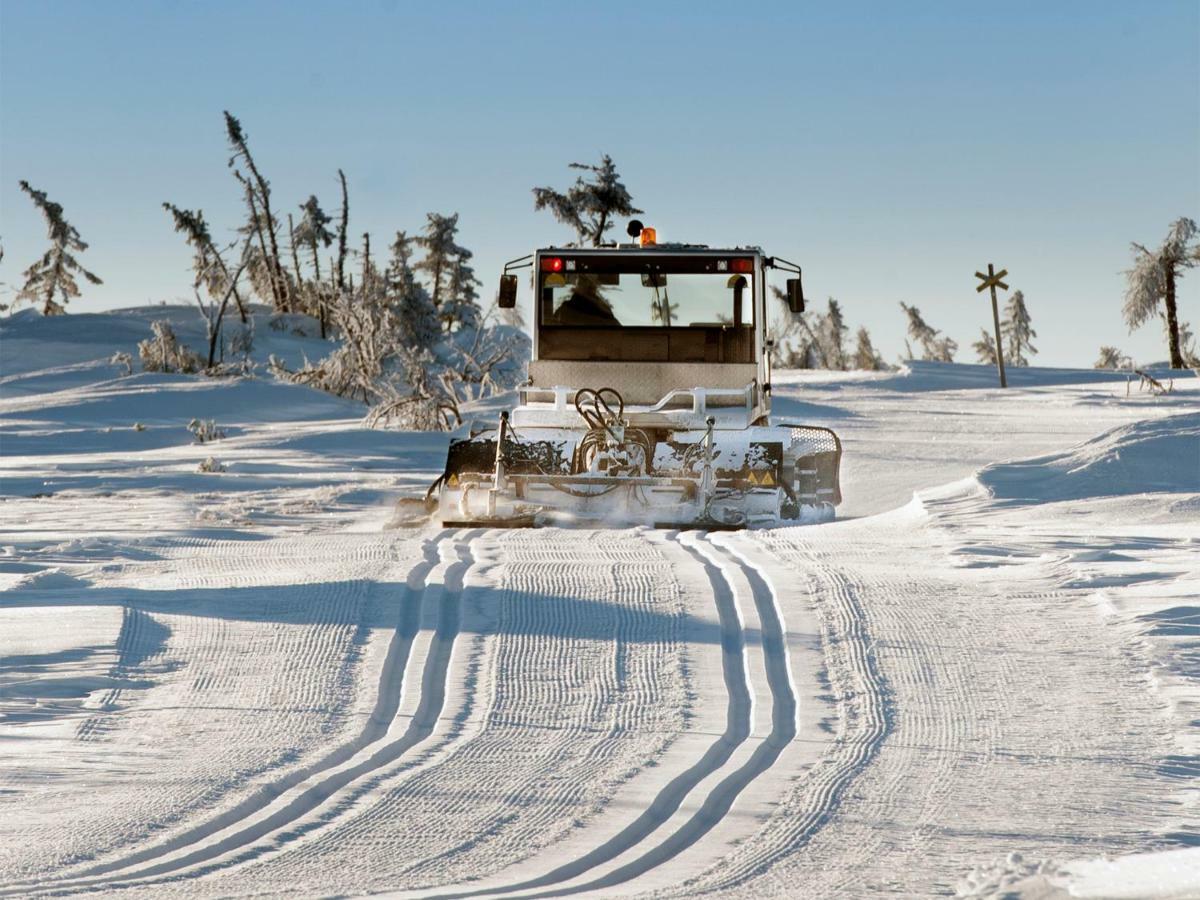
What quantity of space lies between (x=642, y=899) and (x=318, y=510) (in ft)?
33.4

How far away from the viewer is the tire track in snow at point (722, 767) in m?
4.34

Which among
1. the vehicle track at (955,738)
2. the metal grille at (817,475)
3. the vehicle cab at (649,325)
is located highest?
the vehicle cab at (649,325)

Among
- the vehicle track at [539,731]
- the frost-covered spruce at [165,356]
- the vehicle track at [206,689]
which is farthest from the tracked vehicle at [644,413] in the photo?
the frost-covered spruce at [165,356]

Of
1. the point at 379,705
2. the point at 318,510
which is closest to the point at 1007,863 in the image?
the point at 379,705

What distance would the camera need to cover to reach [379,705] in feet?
20.8

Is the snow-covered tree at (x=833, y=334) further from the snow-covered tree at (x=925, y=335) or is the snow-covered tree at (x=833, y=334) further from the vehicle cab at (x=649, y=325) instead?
the vehicle cab at (x=649, y=325)

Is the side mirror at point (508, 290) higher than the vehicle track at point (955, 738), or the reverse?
the side mirror at point (508, 290)

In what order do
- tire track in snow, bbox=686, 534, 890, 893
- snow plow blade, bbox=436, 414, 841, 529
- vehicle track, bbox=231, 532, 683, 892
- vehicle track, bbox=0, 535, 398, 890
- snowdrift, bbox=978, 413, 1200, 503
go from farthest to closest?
snow plow blade, bbox=436, 414, 841, 529 < snowdrift, bbox=978, 413, 1200, 503 < vehicle track, bbox=0, 535, 398, 890 < vehicle track, bbox=231, 532, 683, 892 < tire track in snow, bbox=686, 534, 890, 893

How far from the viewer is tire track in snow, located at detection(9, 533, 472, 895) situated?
14.4ft

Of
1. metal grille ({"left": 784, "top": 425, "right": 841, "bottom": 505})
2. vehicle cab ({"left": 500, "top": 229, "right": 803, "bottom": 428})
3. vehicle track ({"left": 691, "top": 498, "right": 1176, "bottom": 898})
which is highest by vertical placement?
vehicle cab ({"left": 500, "top": 229, "right": 803, "bottom": 428})

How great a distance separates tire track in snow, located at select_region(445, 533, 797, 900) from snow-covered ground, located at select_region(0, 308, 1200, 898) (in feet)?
0.05

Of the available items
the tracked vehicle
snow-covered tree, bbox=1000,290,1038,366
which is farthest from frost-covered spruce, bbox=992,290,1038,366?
the tracked vehicle

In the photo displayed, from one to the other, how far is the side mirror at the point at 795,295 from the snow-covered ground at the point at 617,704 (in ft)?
7.27

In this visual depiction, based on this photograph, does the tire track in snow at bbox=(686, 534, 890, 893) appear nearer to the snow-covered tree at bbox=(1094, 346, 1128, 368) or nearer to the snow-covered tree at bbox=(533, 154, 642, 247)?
the snow-covered tree at bbox=(533, 154, 642, 247)
